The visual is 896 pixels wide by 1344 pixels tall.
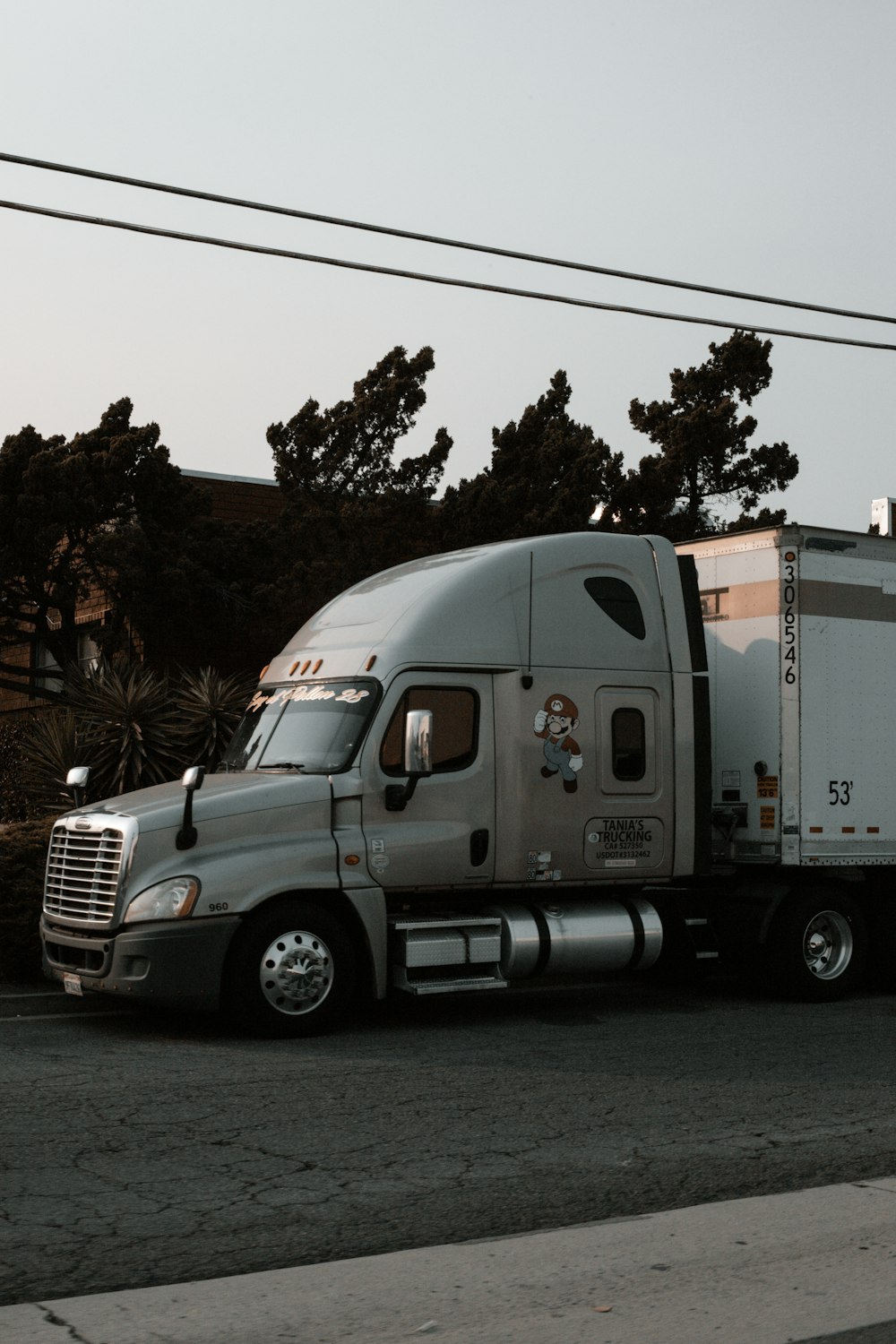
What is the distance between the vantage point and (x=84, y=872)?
10.7 meters

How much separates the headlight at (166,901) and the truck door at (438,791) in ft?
4.42

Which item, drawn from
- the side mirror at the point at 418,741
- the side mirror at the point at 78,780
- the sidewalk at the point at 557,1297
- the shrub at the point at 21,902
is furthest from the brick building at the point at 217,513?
the sidewalk at the point at 557,1297

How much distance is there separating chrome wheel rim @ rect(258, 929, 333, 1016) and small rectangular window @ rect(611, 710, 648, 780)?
2.87 metres

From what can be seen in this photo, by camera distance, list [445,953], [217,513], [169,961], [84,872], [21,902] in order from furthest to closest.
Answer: [217,513], [21,902], [445,953], [84,872], [169,961]

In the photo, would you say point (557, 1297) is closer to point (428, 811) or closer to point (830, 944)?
point (428, 811)

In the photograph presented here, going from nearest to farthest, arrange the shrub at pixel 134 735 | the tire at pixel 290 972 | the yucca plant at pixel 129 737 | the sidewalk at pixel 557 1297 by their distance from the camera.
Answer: the sidewalk at pixel 557 1297, the tire at pixel 290 972, the shrub at pixel 134 735, the yucca plant at pixel 129 737

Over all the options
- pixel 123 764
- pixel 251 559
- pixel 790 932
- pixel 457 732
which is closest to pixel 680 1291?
pixel 457 732

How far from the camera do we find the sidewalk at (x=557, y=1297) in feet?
15.7

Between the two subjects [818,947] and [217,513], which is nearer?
[818,947]

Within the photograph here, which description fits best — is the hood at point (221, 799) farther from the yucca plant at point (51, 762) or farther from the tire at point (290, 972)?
the yucca plant at point (51, 762)

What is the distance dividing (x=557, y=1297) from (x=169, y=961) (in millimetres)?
5363

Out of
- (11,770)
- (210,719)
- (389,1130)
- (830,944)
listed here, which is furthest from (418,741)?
(11,770)

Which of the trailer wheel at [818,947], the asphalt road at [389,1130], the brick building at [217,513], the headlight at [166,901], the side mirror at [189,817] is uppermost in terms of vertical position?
the brick building at [217,513]

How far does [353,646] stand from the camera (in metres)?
11.7
